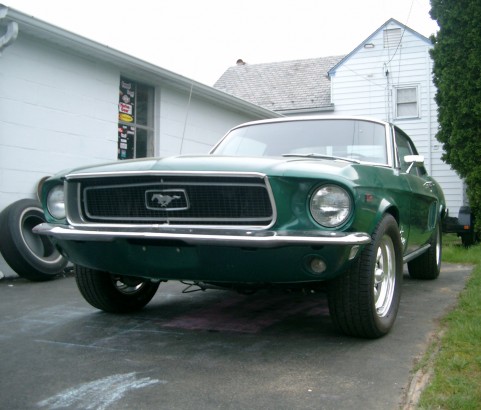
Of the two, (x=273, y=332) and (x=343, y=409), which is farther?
(x=273, y=332)

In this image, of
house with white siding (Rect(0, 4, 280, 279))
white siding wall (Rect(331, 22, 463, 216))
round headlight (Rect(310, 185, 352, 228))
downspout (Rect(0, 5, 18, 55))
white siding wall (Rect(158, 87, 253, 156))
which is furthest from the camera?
white siding wall (Rect(331, 22, 463, 216))

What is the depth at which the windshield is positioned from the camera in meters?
4.34

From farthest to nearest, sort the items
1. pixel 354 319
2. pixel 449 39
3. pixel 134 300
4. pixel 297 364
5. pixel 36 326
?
pixel 449 39, pixel 134 300, pixel 36 326, pixel 354 319, pixel 297 364

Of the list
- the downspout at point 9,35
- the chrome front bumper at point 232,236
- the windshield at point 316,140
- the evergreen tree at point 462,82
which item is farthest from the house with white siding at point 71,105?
the evergreen tree at point 462,82

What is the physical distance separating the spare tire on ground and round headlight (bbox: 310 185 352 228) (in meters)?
3.48

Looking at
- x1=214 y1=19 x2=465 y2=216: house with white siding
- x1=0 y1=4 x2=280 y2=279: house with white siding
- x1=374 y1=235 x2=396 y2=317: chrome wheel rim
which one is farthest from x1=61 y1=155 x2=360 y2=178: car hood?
x1=214 y1=19 x2=465 y2=216: house with white siding

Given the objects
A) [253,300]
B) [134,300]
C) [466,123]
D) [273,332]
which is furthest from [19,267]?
[466,123]

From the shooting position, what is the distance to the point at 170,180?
316 centimetres

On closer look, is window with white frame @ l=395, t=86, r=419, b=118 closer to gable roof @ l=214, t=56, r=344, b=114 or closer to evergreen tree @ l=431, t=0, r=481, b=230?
gable roof @ l=214, t=56, r=344, b=114

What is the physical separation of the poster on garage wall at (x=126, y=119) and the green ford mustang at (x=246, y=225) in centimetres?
480

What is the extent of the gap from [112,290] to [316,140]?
195cm

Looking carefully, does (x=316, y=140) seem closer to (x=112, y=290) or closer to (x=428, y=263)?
(x=112, y=290)

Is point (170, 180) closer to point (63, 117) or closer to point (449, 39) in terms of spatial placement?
point (63, 117)

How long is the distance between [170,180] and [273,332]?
50.4 inches
